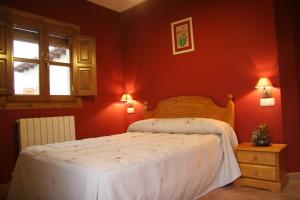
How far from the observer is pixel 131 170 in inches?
66.8

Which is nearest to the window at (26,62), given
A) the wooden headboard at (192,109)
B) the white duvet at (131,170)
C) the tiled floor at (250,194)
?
the white duvet at (131,170)

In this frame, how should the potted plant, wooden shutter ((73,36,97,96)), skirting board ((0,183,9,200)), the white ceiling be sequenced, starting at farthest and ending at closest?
the white ceiling < wooden shutter ((73,36,97,96)) < skirting board ((0,183,9,200)) < the potted plant

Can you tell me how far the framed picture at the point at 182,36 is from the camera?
361cm

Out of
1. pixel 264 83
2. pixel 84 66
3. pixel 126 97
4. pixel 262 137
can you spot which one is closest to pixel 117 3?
pixel 84 66

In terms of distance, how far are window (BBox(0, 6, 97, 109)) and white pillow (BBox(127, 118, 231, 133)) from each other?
108cm

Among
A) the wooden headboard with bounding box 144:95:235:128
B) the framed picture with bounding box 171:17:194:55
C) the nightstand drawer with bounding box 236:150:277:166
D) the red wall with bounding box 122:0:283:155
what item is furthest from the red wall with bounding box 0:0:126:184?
the nightstand drawer with bounding box 236:150:277:166

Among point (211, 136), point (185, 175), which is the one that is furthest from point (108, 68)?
point (185, 175)

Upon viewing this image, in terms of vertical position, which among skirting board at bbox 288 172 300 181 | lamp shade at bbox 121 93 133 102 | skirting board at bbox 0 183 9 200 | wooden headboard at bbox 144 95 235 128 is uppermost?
lamp shade at bbox 121 93 133 102

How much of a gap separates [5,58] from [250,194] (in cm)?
331

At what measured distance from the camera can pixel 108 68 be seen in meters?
4.34

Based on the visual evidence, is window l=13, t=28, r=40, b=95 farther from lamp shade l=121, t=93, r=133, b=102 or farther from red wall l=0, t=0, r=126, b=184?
lamp shade l=121, t=93, r=133, b=102

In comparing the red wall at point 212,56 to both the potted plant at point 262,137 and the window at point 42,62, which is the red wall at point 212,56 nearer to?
the potted plant at point 262,137

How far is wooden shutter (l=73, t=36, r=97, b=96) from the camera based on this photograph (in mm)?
3744

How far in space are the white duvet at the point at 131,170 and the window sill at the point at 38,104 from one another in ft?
3.45
